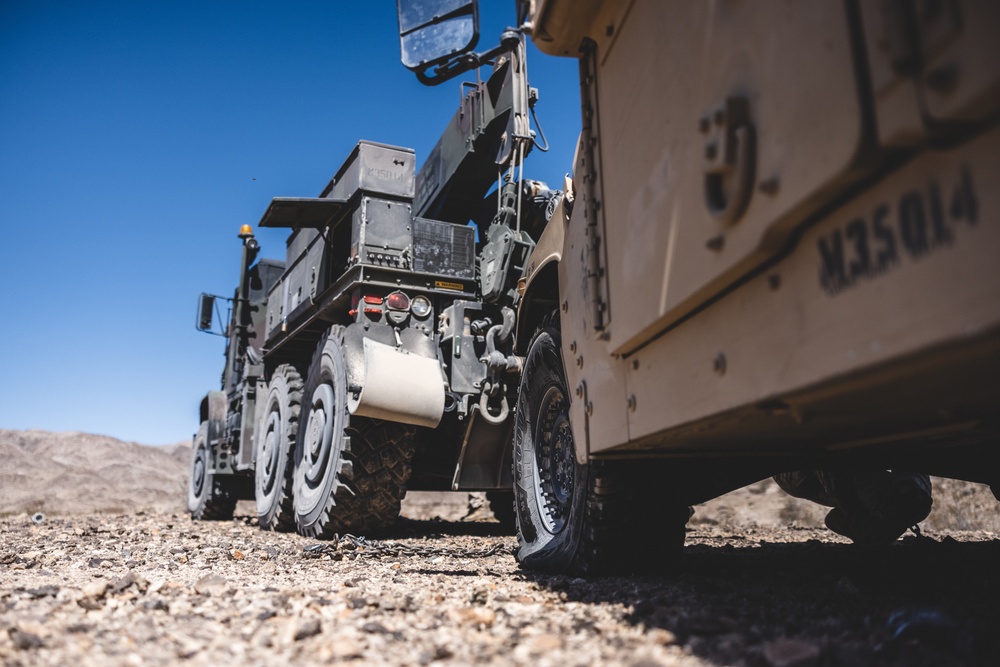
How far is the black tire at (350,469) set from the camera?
193 inches

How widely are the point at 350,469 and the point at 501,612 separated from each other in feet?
9.07

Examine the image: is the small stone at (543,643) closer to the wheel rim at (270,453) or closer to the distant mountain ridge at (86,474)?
the wheel rim at (270,453)

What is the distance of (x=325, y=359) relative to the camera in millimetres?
5594

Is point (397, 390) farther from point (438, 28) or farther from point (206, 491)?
point (206, 491)

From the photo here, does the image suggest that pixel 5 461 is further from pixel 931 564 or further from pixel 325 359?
pixel 931 564

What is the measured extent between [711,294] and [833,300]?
15.7 inches

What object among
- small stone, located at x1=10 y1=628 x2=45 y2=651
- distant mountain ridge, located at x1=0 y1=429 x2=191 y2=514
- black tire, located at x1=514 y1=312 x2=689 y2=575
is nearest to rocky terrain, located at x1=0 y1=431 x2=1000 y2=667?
small stone, located at x1=10 y1=628 x2=45 y2=651

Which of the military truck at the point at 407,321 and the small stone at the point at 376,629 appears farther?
the military truck at the point at 407,321

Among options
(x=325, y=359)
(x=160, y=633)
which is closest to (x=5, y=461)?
(x=325, y=359)

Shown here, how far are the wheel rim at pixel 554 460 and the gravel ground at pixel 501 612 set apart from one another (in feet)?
1.06

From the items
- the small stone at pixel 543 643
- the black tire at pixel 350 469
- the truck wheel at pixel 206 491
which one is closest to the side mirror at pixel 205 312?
the truck wheel at pixel 206 491

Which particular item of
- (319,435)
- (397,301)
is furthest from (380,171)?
(319,435)

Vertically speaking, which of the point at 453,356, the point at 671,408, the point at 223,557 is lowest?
the point at 223,557

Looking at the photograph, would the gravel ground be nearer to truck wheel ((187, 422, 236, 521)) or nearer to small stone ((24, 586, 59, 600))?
small stone ((24, 586, 59, 600))
